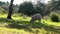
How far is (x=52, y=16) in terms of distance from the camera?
112 feet

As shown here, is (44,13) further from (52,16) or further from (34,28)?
(34,28)

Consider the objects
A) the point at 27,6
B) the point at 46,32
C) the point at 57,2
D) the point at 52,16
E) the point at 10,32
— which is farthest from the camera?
the point at 27,6

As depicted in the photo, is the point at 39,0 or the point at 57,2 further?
the point at 39,0

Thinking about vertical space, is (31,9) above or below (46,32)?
above

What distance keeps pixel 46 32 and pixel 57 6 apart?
30.1 meters

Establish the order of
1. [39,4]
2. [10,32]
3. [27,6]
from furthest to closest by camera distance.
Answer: [39,4]
[27,6]
[10,32]

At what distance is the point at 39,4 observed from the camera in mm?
51344

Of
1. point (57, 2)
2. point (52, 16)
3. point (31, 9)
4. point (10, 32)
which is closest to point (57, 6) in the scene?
point (57, 2)

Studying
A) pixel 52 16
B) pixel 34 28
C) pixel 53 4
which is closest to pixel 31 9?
pixel 53 4

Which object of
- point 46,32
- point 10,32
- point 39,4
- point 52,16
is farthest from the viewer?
point 39,4

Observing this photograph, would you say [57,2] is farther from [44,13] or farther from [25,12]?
[25,12]

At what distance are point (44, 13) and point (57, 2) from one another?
379 centimetres

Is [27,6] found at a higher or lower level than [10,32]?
higher

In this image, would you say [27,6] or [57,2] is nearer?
[57,2]
